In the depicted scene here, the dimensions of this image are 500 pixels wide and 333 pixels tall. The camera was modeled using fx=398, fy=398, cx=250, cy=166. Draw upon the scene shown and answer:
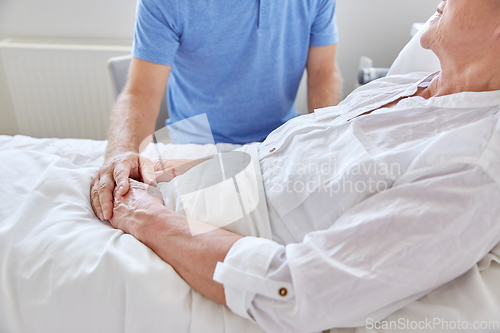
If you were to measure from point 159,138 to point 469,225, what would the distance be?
0.84 m

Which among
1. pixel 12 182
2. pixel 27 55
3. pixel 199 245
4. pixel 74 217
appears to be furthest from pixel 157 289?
pixel 27 55

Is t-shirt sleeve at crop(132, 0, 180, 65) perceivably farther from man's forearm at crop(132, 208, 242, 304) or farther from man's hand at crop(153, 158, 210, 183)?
man's forearm at crop(132, 208, 242, 304)

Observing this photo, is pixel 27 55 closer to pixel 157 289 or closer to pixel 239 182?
pixel 239 182

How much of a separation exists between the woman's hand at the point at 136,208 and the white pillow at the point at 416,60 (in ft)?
2.62

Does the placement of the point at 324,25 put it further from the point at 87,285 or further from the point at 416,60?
the point at 87,285

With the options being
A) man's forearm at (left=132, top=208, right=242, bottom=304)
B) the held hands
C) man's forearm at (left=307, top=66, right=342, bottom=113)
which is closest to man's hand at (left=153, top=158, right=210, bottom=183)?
the held hands

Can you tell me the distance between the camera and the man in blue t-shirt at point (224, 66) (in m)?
1.18

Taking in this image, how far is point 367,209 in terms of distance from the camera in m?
0.66

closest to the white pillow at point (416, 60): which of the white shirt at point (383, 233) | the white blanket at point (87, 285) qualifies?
the white shirt at point (383, 233)

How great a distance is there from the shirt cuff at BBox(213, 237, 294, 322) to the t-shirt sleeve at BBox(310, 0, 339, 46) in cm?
96

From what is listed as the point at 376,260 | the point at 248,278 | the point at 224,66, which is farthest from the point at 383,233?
the point at 224,66

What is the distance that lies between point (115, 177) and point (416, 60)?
2.90ft

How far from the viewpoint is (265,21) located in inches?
50.0

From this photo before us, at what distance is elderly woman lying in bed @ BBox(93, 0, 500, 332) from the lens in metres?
0.60
